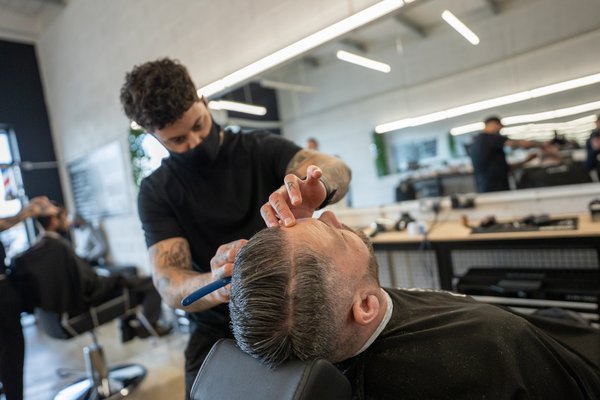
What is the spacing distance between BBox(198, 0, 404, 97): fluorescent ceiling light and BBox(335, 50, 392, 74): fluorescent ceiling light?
0.76 metres

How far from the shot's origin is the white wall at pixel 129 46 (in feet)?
7.92

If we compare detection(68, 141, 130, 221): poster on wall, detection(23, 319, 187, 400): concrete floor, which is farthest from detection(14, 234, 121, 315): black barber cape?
detection(68, 141, 130, 221): poster on wall

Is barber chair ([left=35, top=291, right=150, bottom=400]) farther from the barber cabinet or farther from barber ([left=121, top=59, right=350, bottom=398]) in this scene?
the barber cabinet

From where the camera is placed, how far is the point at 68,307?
8.02 feet

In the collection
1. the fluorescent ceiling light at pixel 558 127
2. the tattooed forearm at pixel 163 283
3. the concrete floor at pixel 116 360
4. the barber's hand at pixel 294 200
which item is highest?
the fluorescent ceiling light at pixel 558 127

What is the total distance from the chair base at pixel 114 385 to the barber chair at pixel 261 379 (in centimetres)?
236

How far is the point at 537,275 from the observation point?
195cm

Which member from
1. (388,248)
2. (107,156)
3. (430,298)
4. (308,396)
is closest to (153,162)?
(107,156)

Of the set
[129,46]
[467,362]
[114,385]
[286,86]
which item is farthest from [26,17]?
[467,362]

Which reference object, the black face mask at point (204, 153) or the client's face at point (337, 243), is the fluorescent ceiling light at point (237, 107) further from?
the client's face at point (337, 243)

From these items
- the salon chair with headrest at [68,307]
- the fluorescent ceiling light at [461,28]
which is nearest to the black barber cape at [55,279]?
the salon chair with headrest at [68,307]

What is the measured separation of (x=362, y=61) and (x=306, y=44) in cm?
87

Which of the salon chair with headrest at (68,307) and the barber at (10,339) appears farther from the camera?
the salon chair with headrest at (68,307)

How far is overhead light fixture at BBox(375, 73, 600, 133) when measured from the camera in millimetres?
2127
